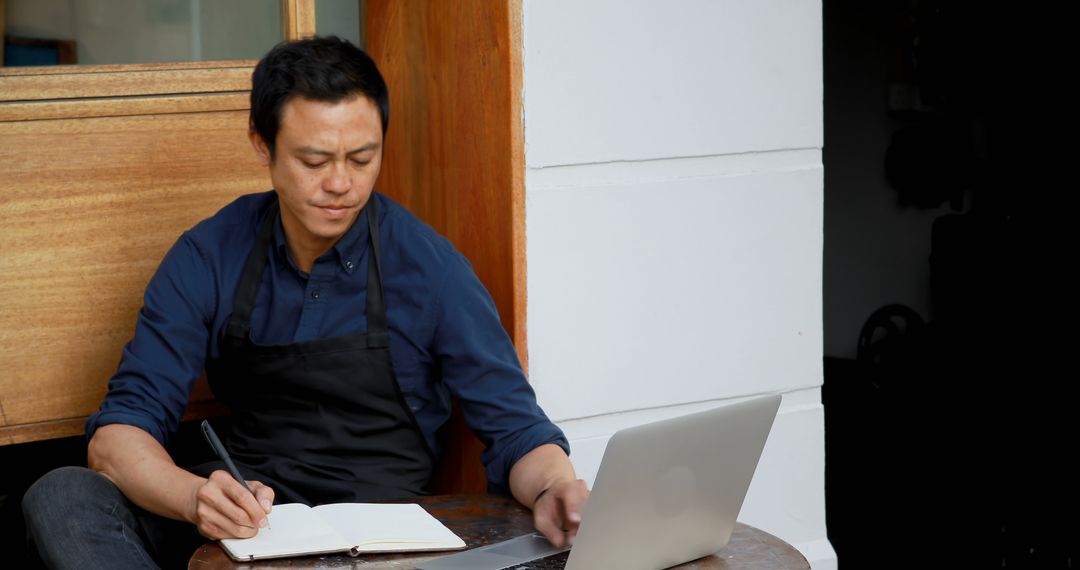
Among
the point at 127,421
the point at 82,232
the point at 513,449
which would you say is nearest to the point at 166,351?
the point at 127,421

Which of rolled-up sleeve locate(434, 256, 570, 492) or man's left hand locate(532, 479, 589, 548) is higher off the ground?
rolled-up sleeve locate(434, 256, 570, 492)

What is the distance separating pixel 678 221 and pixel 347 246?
31.4 inches

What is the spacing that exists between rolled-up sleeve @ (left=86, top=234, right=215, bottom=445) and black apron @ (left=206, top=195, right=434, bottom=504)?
68 millimetres

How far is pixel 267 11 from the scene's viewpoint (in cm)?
295

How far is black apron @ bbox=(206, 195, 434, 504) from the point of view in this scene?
239cm

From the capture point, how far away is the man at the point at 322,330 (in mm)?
2312

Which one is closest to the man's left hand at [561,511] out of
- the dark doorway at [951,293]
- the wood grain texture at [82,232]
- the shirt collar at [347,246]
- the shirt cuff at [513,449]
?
the shirt cuff at [513,449]

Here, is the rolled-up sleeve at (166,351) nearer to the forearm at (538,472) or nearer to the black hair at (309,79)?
the black hair at (309,79)

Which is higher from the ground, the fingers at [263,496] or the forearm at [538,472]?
the fingers at [263,496]

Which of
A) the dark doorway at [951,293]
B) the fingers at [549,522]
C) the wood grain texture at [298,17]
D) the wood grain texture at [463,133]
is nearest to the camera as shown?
the fingers at [549,522]

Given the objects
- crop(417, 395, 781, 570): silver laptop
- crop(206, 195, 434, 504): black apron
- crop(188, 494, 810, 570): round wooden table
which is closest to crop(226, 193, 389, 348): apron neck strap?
crop(206, 195, 434, 504): black apron

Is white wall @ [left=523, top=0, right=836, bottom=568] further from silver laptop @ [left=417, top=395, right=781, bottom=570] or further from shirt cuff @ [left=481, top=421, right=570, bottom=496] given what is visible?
silver laptop @ [left=417, top=395, right=781, bottom=570]

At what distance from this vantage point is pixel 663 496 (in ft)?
5.41

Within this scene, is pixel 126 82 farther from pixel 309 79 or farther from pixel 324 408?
pixel 324 408
